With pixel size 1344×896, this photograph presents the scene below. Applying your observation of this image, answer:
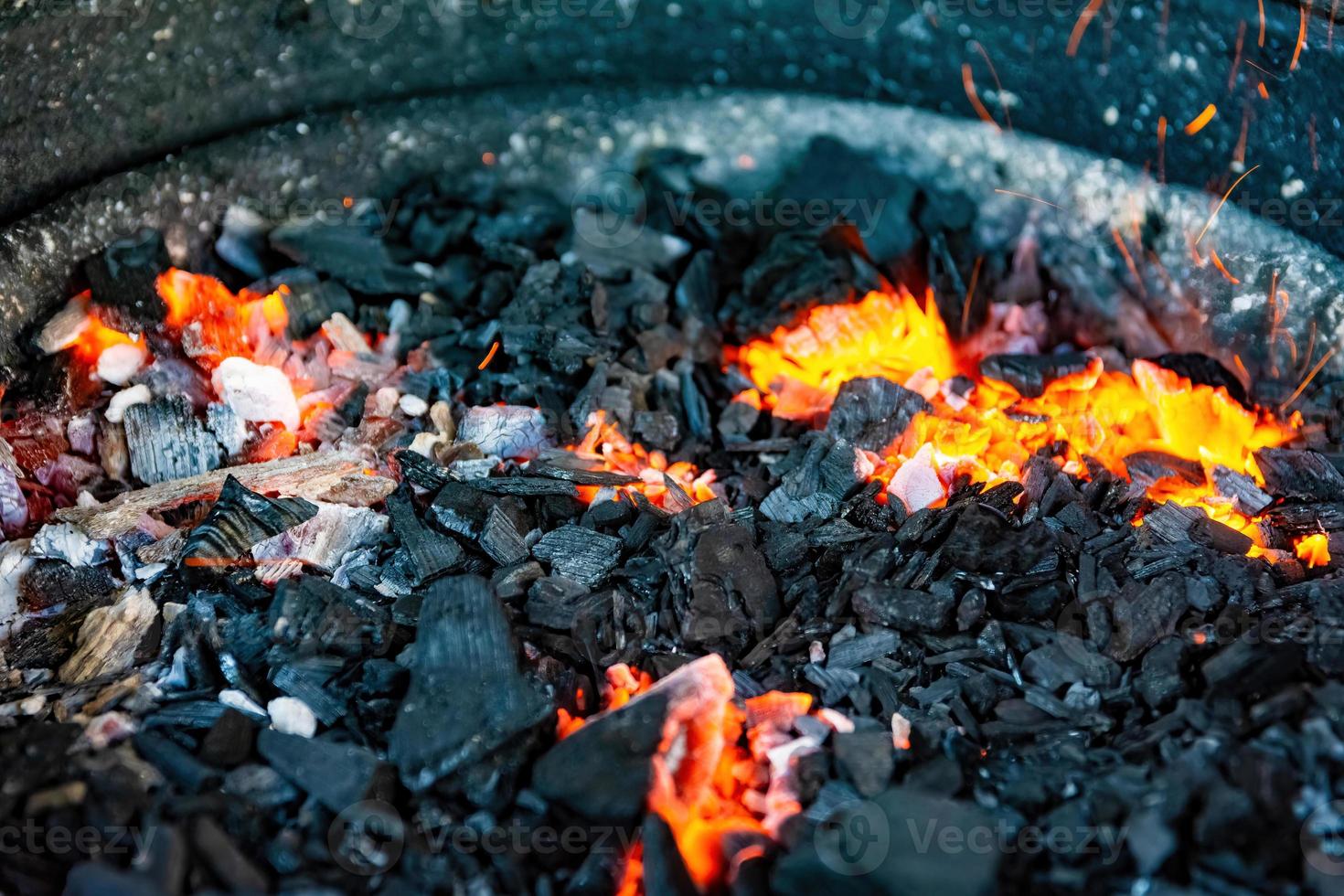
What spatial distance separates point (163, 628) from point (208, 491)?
1.69ft

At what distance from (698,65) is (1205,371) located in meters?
2.34

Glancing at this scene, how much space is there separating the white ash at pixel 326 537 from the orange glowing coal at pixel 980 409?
4.65 ft

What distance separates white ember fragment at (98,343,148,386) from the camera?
3.27m

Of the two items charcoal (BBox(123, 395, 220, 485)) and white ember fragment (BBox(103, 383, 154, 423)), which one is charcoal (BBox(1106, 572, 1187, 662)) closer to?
charcoal (BBox(123, 395, 220, 485))

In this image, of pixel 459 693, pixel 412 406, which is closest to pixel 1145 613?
pixel 459 693

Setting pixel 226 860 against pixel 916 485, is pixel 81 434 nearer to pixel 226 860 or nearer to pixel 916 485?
pixel 226 860

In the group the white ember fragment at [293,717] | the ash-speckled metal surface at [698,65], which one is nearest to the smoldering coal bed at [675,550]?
the white ember fragment at [293,717]

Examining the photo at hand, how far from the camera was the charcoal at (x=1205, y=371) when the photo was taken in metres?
3.45

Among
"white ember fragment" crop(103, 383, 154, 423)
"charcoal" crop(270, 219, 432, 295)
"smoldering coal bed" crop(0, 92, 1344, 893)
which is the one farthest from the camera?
"charcoal" crop(270, 219, 432, 295)

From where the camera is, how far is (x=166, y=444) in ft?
10.2

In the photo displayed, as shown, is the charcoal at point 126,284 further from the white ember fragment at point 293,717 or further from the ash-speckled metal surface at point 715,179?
the white ember fragment at point 293,717

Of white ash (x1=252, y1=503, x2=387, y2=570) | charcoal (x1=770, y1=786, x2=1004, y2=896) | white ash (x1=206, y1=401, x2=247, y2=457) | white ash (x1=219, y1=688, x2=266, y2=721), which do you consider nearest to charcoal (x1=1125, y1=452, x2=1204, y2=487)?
charcoal (x1=770, y1=786, x2=1004, y2=896)

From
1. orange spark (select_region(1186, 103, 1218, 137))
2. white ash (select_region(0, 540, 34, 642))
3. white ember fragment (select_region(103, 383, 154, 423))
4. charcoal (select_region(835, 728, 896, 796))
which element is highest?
orange spark (select_region(1186, 103, 1218, 137))

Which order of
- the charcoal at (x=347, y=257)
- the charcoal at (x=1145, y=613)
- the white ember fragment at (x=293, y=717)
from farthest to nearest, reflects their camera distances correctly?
the charcoal at (x=347, y=257)
the charcoal at (x=1145, y=613)
the white ember fragment at (x=293, y=717)
